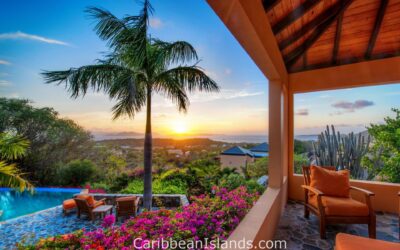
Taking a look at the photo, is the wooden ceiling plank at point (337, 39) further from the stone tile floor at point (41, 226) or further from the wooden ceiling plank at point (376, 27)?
the stone tile floor at point (41, 226)

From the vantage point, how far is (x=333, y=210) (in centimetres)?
255

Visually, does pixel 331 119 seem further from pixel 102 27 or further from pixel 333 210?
pixel 102 27

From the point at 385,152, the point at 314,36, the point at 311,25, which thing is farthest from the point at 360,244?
the point at 385,152

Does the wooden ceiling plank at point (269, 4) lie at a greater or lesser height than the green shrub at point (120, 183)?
greater

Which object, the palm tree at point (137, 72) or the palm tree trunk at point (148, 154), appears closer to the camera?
the palm tree at point (137, 72)

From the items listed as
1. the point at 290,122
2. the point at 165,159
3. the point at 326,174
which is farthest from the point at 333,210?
the point at 165,159

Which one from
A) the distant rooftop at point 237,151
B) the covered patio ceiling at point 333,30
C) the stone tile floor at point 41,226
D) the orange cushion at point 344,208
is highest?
the covered patio ceiling at point 333,30

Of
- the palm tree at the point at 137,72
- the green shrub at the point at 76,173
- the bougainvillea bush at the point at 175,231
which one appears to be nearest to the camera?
the bougainvillea bush at the point at 175,231

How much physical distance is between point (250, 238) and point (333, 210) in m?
1.76

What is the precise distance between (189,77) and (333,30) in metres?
3.22

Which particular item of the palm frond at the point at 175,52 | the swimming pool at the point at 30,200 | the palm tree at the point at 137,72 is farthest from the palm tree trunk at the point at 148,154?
the swimming pool at the point at 30,200

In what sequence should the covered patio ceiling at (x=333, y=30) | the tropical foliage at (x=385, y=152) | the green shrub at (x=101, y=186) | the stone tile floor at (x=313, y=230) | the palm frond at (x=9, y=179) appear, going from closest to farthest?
the stone tile floor at (x=313, y=230)
the covered patio ceiling at (x=333, y=30)
the palm frond at (x=9, y=179)
the tropical foliage at (x=385, y=152)
the green shrub at (x=101, y=186)

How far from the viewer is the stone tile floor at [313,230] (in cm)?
244

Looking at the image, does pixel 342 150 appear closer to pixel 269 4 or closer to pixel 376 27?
pixel 376 27
